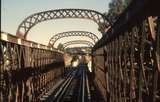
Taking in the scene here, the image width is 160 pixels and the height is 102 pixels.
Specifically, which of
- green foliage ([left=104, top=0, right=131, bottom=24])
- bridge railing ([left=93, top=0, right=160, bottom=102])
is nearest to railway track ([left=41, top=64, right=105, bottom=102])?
bridge railing ([left=93, top=0, right=160, bottom=102])

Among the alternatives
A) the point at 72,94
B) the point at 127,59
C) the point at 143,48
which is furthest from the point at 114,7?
the point at 143,48

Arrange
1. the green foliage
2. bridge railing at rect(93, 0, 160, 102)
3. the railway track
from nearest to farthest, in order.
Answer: bridge railing at rect(93, 0, 160, 102)
the railway track
the green foliage

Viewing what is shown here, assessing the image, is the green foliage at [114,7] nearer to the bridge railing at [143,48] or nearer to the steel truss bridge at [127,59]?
the steel truss bridge at [127,59]

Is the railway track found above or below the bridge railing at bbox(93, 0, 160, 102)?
below

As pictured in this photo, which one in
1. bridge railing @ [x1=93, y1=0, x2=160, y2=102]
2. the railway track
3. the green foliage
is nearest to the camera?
bridge railing @ [x1=93, y1=0, x2=160, y2=102]

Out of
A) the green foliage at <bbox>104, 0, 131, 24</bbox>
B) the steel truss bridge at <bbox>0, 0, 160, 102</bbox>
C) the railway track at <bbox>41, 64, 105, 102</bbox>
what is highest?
the green foliage at <bbox>104, 0, 131, 24</bbox>

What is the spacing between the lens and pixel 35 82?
26.3 meters

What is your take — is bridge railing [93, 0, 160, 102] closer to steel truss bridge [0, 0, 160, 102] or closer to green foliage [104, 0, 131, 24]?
steel truss bridge [0, 0, 160, 102]

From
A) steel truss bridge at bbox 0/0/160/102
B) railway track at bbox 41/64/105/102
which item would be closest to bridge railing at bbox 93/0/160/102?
steel truss bridge at bbox 0/0/160/102

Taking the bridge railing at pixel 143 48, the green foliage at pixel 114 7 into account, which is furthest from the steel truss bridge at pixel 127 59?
the green foliage at pixel 114 7

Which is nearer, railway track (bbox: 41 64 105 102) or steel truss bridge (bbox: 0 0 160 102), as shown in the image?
steel truss bridge (bbox: 0 0 160 102)

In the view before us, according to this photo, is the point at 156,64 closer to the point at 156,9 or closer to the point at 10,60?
the point at 156,9

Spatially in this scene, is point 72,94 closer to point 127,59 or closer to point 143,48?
point 127,59

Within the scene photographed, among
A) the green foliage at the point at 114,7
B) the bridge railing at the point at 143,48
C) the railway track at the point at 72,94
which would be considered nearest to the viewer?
the bridge railing at the point at 143,48
